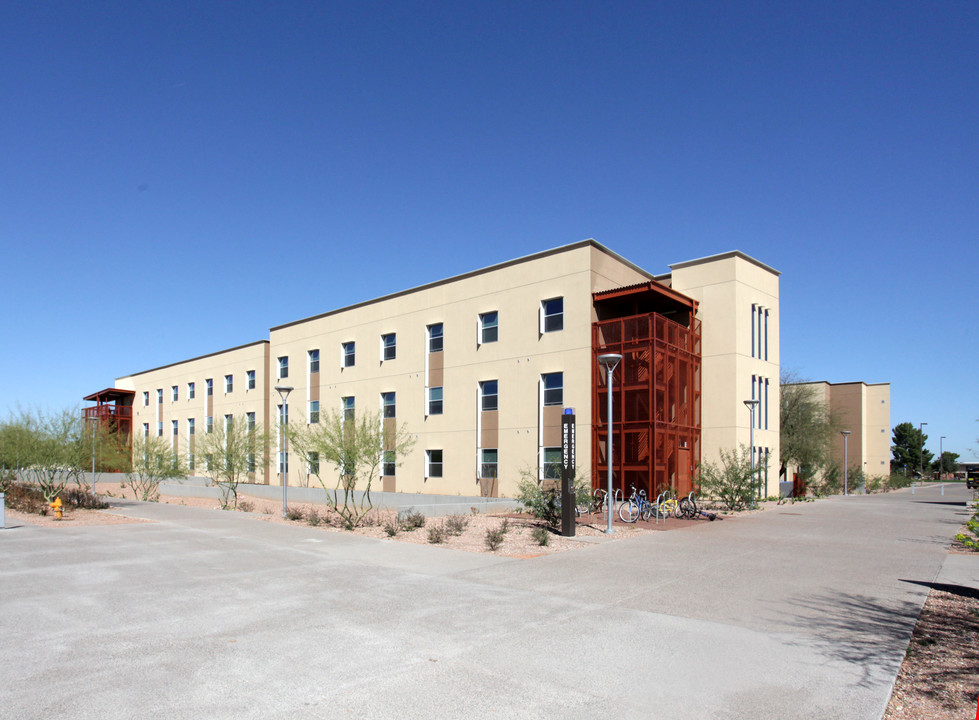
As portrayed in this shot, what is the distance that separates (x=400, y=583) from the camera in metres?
10.4

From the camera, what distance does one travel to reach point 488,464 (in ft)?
98.9

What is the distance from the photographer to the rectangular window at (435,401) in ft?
108

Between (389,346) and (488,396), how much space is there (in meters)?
8.38

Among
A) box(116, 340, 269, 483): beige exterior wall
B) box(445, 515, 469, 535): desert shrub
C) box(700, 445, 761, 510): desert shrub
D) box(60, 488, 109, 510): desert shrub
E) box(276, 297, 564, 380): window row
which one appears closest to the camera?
box(445, 515, 469, 535): desert shrub

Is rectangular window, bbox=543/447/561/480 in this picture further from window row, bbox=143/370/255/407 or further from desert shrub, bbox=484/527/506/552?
window row, bbox=143/370/255/407

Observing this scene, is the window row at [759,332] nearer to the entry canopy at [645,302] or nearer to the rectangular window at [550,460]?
the entry canopy at [645,302]

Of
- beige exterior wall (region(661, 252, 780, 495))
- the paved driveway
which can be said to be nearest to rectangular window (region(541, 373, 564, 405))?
beige exterior wall (region(661, 252, 780, 495))

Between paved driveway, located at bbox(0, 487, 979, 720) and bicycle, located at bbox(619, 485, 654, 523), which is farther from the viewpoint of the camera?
bicycle, located at bbox(619, 485, 654, 523)

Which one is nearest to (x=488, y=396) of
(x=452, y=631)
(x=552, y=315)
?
(x=552, y=315)

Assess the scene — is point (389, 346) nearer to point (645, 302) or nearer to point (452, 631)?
point (645, 302)

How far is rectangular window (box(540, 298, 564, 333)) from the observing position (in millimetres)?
27573

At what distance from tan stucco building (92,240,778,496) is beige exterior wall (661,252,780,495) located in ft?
0.20

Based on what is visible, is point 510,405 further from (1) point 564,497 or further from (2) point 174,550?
(2) point 174,550

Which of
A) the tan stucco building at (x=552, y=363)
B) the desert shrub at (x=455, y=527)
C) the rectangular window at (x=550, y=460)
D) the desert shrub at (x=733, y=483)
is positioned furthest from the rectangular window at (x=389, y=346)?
the desert shrub at (x=455, y=527)
